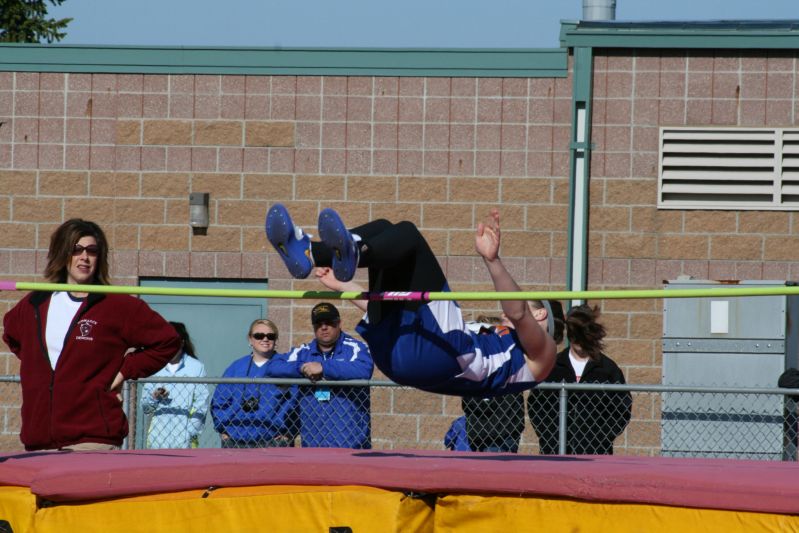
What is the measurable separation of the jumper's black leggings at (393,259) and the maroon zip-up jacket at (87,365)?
95 cm

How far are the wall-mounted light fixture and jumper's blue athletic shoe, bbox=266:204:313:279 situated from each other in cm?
478

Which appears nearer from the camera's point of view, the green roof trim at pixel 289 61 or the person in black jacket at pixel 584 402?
the person in black jacket at pixel 584 402

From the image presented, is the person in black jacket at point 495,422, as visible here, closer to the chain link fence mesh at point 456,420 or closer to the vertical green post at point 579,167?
the chain link fence mesh at point 456,420

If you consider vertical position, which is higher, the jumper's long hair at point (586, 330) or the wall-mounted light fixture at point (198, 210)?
the wall-mounted light fixture at point (198, 210)

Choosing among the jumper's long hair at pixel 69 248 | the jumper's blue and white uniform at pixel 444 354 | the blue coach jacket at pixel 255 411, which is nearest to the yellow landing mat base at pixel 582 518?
the jumper's blue and white uniform at pixel 444 354

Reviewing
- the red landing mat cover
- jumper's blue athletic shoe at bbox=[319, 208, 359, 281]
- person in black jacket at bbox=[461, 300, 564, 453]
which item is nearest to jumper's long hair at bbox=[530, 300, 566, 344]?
person in black jacket at bbox=[461, 300, 564, 453]

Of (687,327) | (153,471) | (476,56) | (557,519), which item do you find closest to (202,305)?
(476,56)

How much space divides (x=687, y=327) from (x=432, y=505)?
4547mm

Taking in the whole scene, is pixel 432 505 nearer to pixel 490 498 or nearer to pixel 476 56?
pixel 490 498

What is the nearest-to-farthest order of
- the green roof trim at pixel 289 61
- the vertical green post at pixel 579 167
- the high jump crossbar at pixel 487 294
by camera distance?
the high jump crossbar at pixel 487 294
the vertical green post at pixel 579 167
the green roof trim at pixel 289 61

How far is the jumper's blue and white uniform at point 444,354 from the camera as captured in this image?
5.46m

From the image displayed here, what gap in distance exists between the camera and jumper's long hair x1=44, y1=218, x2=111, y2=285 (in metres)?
5.90

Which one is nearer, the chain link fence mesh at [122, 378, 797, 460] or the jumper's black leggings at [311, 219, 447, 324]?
the jumper's black leggings at [311, 219, 447, 324]

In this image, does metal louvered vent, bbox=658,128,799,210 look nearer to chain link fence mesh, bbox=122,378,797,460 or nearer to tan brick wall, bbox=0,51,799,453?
tan brick wall, bbox=0,51,799,453
